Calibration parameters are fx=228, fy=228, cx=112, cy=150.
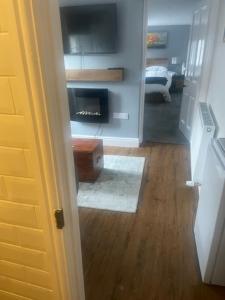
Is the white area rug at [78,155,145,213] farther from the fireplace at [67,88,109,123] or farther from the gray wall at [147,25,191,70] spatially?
the gray wall at [147,25,191,70]

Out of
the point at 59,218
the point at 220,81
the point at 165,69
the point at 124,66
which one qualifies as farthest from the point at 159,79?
the point at 59,218

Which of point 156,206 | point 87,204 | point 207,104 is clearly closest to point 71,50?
point 207,104

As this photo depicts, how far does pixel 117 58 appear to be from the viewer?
3402mm

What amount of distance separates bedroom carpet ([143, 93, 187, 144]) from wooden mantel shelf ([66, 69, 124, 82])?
1.22m

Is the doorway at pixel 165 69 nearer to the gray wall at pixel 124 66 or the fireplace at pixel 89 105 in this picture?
the gray wall at pixel 124 66

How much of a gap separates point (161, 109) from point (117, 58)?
2705 mm

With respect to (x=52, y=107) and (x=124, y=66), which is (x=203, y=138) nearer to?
(x=124, y=66)

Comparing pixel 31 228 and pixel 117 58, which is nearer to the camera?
pixel 31 228

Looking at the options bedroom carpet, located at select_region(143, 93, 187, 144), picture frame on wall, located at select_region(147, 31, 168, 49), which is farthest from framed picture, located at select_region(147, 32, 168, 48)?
bedroom carpet, located at select_region(143, 93, 187, 144)

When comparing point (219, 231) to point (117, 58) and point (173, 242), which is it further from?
point (117, 58)

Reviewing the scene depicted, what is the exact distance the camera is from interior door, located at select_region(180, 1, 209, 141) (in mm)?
3102

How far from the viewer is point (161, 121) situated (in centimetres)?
491

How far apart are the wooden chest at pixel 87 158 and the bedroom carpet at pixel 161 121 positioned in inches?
54.7

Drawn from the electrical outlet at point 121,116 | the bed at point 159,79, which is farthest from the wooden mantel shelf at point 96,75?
the bed at point 159,79
